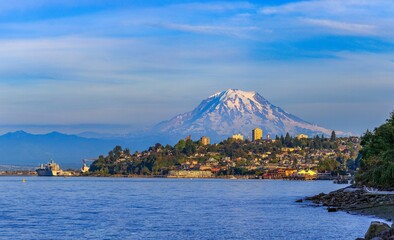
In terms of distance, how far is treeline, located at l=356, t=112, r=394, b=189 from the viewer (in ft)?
244

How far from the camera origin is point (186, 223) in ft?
185

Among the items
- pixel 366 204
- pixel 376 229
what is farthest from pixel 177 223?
pixel 376 229

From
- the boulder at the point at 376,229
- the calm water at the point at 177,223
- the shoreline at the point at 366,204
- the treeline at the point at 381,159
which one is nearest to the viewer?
the boulder at the point at 376,229

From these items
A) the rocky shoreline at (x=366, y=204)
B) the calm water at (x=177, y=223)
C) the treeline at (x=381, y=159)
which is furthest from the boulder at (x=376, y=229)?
the treeline at (x=381, y=159)

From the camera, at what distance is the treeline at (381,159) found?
244ft

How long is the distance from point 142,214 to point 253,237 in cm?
2113

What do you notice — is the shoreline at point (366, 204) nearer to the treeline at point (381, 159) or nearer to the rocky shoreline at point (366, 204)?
the rocky shoreline at point (366, 204)

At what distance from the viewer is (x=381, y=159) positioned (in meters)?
81.8

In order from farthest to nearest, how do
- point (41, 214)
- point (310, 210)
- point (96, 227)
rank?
point (310, 210) < point (41, 214) < point (96, 227)

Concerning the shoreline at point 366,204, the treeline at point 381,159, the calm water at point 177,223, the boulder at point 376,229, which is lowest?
the calm water at point 177,223

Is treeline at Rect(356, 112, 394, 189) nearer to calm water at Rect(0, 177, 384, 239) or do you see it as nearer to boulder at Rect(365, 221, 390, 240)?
calm water at Rect(0, 177, 384, 239)

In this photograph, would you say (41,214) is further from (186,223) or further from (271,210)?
(271,210)

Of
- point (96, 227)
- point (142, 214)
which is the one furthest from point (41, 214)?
point (96, 227)

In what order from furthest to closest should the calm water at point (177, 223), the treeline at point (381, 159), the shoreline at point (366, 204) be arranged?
the treeline at point (381, 159) → the shoreline at point (366, 204) → the calm water at point (177, 223)
